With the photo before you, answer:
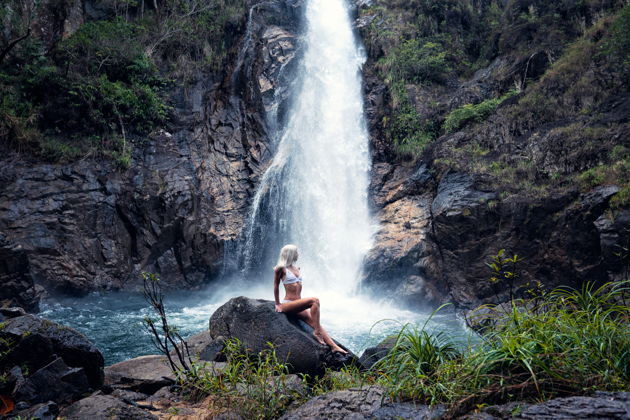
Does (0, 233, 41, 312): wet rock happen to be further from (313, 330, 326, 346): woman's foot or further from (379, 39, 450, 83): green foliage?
(379, 39, 450, 83): green foliage

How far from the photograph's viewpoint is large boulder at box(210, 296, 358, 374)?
5113 mm

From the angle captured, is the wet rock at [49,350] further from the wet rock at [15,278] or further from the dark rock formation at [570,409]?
the wet rock at [15,278]

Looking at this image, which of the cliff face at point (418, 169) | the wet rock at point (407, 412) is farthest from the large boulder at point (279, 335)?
the cliff face at point (418, 169)

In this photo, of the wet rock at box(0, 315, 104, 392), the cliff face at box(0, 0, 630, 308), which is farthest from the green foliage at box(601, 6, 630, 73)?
the wet rock at box(0, 315, 104, 392)

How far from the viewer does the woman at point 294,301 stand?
17.7ft

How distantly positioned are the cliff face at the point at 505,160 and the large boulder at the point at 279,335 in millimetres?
6044

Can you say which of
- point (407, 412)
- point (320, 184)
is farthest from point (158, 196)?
point (407, 412)

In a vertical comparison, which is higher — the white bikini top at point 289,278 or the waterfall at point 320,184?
the waterfall at point 320,184

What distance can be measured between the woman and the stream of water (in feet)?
11.6

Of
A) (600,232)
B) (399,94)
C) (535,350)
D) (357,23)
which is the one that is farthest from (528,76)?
(535,350)

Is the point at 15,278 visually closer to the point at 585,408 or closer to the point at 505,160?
the point at 585,408

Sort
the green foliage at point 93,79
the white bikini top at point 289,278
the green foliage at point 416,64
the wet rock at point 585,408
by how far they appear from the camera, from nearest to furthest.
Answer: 1. the wet rock at point 585,408
2. the white bikini top at point 289,278
3. the green foliage at point 93,79
4. the green foliage at point 416,64

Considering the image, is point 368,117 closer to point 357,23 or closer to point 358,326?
point 357,23

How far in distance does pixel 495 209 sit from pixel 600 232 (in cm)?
256
